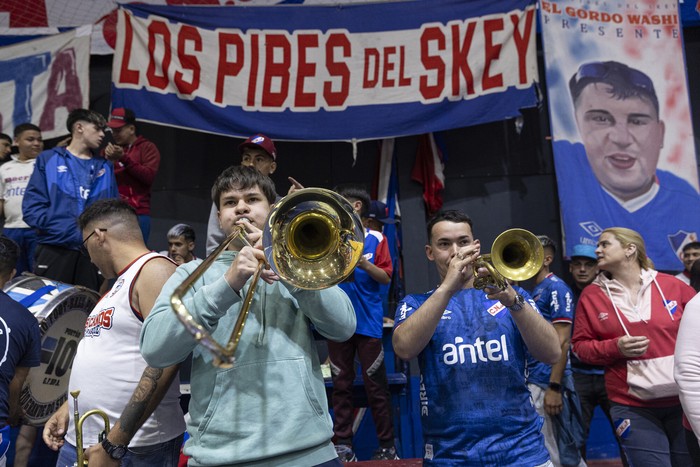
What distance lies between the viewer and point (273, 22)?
7.17m

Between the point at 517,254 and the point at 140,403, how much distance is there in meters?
1.67

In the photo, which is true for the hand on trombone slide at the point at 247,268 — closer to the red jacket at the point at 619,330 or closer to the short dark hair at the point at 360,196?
the red jacket at the point at 619,330

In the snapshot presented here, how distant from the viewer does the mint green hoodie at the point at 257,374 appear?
225 centimetres

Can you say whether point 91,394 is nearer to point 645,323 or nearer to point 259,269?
point 259,269

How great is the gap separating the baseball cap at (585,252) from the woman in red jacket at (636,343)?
1.87 metres

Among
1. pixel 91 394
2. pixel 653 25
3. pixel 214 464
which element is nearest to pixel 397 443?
pixel 91 394

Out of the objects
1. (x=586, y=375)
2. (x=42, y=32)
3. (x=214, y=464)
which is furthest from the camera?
(x=42, y=32)

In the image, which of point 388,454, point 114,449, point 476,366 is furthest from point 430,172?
point 114,449

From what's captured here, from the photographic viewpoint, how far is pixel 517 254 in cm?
323

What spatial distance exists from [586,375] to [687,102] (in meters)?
3.12

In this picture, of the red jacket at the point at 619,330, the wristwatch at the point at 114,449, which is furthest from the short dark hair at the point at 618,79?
the wristwatch at the point at 114,449

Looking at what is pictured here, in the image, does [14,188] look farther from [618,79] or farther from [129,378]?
[618,79]

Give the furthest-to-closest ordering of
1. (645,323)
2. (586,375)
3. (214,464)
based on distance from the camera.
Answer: (586,375) < (645,323) < (214,464)

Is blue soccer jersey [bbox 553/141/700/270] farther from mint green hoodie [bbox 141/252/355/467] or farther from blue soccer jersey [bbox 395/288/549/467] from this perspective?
mint green hoodie [bbox 141/252/355/467]
